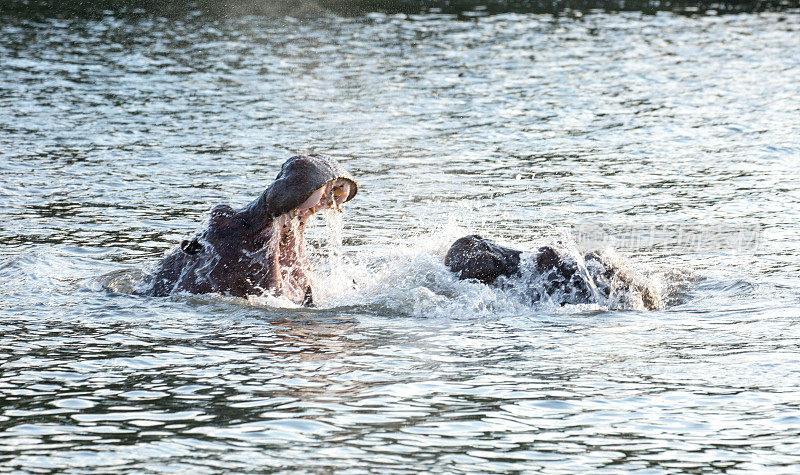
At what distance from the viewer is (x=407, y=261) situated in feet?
33.1

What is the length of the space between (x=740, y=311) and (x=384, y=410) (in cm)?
371

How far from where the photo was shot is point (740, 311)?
9.56 meters

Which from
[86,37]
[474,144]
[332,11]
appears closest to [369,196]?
[474,144]

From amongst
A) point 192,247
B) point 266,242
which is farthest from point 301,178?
point 192,247

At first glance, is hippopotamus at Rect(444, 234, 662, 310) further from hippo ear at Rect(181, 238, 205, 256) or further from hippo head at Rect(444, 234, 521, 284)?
hippo ear at Rect(181, 238, 205, 256)

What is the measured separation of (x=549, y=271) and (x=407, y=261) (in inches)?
56.2

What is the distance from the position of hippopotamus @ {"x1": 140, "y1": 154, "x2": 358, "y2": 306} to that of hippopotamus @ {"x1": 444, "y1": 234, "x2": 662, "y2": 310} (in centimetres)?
103

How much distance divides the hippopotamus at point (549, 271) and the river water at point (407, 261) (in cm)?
13

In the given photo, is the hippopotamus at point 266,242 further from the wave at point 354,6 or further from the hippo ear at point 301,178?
the wave at point 354,6

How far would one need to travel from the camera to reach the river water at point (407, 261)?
6.66 m

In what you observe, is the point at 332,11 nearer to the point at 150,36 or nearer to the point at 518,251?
the point at 150,36

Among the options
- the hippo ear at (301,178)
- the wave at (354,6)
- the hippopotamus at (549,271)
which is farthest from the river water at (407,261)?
the wave at (354,6)

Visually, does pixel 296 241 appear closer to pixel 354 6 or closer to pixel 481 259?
pixel 481 259

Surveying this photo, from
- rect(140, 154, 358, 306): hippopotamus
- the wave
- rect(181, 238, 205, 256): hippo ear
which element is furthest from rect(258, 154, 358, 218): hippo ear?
the wave
